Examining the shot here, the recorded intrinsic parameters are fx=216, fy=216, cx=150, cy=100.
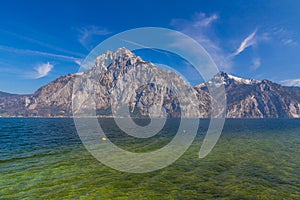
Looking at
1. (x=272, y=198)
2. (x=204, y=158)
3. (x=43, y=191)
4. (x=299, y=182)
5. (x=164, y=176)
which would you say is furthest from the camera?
(x=204, y=158)

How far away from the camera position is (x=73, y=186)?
992 inches

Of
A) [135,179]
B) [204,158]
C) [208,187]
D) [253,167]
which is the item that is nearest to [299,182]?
[253,167]

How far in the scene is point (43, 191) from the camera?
2334 centimetres

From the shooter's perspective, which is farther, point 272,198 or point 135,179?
point 135,179

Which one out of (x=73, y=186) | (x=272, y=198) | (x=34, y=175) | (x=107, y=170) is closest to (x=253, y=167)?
(x=272, y=198)

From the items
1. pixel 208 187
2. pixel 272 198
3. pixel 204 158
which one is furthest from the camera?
pixel 204 158

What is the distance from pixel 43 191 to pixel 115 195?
7940mm

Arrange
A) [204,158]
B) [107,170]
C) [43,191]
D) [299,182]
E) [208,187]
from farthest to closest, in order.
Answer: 1. [204,158]
2. [107,170]
3. [299,182]
4. [208,187]
5. [43,191]

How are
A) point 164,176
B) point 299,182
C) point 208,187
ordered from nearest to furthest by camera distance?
1. point 208,187
2. point 299,182
3. point 164,176

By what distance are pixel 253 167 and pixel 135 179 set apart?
19843 mm

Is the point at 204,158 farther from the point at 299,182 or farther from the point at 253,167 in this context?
the point at 299,182

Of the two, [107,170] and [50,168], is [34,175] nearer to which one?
[50,168]

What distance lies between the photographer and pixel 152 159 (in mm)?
41406

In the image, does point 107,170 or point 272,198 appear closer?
point 272,198
